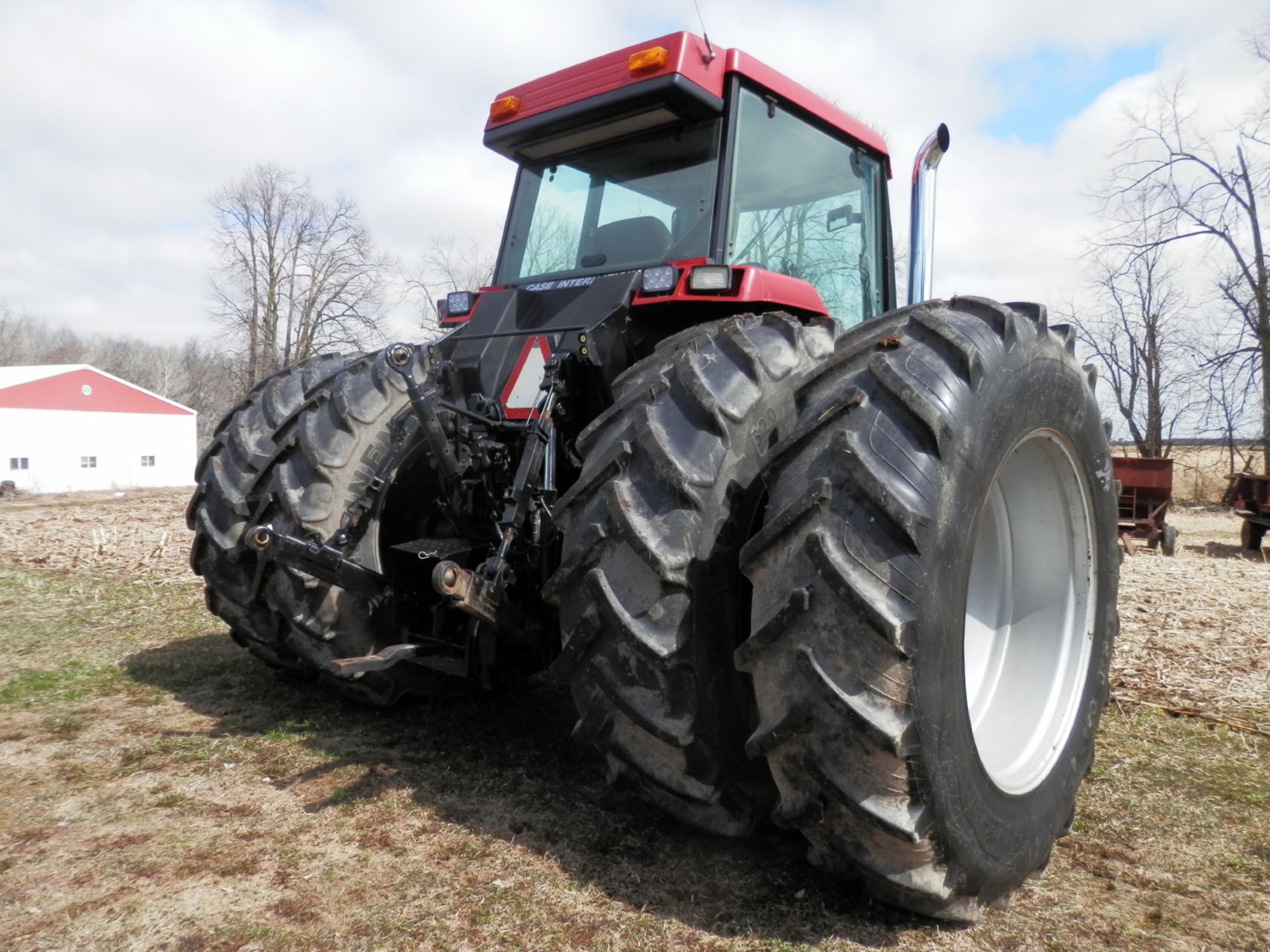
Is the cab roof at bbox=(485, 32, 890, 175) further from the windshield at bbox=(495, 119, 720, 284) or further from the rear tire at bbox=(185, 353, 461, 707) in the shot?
the rear tire at bbox=(185, 353, 461, 707)

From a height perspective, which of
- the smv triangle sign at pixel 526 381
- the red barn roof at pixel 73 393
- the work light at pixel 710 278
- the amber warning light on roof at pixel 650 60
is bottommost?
the smv triangle sign at pixel 526 381

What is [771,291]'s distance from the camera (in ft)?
9.37

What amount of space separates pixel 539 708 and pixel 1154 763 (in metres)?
2.40

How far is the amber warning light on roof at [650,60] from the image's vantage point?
3000 mm

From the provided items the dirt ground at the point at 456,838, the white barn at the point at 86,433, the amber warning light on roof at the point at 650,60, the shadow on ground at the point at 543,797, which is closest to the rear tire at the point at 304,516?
the shadow on ground at the point at 543,797

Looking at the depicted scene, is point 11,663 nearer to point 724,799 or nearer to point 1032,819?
point 724,799

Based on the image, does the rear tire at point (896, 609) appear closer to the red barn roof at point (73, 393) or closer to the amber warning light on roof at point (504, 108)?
the amber warning light on roof at point (504, 108)

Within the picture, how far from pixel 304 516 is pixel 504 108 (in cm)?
180

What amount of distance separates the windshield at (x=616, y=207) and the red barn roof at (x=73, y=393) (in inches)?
1331

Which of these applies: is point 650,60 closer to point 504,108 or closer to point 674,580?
point 504,108

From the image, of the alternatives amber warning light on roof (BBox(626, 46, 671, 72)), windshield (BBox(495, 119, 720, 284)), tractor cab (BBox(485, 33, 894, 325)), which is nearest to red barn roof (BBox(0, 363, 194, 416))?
windshield (BBox(495, 119, 720, 284))

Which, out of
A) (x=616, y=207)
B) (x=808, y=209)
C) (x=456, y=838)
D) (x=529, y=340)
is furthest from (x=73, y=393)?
(x=456, y=838)

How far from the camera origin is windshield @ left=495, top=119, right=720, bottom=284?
3227 millimetres

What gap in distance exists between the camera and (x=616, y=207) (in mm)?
3541
